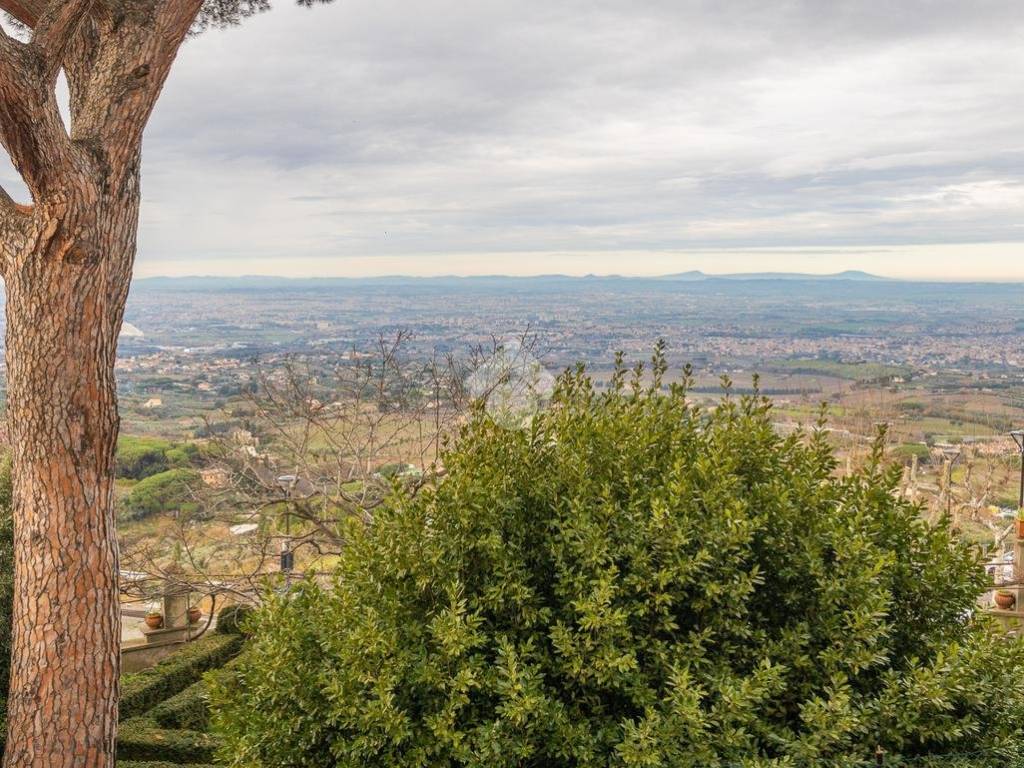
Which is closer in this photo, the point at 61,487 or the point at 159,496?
the point at 61,487

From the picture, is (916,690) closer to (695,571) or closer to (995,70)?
(695,571)

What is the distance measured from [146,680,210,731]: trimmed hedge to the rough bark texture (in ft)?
8.55

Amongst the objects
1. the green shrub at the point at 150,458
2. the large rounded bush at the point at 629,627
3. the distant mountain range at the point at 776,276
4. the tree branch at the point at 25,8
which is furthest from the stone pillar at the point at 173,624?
the distant mountain range at the point at 776,276

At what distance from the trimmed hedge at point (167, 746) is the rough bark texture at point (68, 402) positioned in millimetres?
1797

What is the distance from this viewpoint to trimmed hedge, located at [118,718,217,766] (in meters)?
6.29

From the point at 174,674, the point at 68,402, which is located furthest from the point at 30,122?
the point at 174,674

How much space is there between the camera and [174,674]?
26.2ft

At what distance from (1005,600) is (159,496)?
12250 millimetres

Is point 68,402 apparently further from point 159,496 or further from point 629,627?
point 159,496

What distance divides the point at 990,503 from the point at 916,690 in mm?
15655

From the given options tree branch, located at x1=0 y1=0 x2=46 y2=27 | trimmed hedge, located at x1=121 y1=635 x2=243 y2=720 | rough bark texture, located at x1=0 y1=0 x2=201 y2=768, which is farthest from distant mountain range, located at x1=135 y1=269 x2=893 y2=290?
rough bark texture, located at x1=0 y1=0 x2=201 y2=768

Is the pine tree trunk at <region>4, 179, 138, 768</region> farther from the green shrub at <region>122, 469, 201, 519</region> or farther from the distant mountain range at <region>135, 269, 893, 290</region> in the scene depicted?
the distant mountain range at <region>135, 269, 893, 290</region>

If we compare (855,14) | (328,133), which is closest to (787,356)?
(855,14)

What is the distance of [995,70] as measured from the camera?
1333 cm
